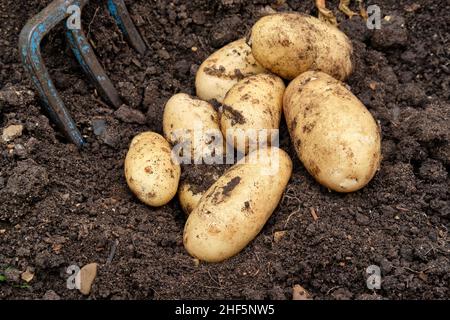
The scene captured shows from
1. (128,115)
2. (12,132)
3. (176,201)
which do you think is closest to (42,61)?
(12,132)

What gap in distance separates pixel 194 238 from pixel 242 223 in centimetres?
19

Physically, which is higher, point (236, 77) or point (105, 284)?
point (236, 77)

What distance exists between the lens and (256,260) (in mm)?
2330

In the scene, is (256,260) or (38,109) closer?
(256,260)

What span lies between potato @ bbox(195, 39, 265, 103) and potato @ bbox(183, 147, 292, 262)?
1.69 feet

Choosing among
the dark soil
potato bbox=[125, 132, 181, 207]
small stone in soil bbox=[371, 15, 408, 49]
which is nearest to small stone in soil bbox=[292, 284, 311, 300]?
the dark soil

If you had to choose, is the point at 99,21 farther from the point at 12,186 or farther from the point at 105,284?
the point at 105,284

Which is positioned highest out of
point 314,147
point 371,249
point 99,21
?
point 99,21

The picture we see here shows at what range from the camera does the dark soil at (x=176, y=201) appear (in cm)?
226

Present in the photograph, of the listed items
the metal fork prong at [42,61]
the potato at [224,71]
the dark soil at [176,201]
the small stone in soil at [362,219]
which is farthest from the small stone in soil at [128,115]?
the small stone in soil at [362,219]

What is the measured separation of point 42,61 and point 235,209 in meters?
1.13

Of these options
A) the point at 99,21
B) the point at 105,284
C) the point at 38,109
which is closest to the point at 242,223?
the point at 105,284

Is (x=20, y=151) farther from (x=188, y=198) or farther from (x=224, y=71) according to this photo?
(x=224, y=71)
